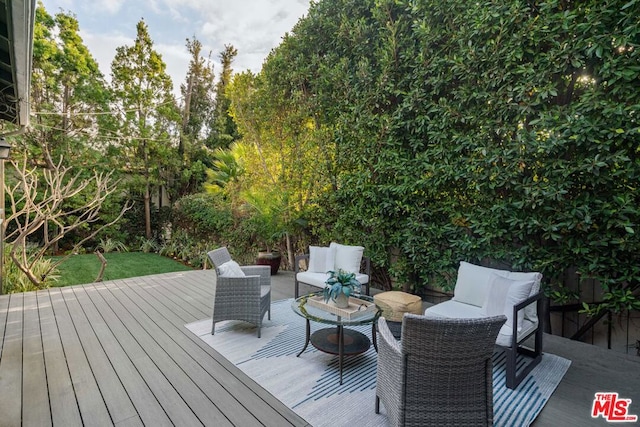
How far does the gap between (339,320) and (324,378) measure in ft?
1.57

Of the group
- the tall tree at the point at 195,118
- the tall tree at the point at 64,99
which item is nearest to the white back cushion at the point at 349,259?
the tall tree at the point at 64,99

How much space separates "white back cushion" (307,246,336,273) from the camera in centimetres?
462

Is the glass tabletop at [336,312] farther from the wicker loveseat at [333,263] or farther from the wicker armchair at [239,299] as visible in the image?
the wicker loveseat at [333,263]

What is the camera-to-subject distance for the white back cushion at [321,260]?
4.62 metres

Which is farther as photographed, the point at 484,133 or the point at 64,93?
the point at 64,93

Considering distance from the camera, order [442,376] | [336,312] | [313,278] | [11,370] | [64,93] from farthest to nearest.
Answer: [64,93] → [313,278] → [336,312] → [11,370] → [442,376]

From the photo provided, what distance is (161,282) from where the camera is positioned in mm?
5641

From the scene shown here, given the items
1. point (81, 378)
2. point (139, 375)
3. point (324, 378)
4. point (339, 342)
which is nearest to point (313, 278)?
point (339, 342)

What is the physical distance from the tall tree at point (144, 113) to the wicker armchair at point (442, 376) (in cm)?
1026

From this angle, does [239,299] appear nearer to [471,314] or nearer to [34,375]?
[34,375]

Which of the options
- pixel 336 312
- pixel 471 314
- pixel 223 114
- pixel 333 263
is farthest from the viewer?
pixel 223 114

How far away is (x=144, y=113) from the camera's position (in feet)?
33.1

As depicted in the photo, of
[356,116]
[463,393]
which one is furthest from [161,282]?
[463,393]

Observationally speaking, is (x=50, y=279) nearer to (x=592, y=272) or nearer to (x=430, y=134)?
(x=430, y=134)
